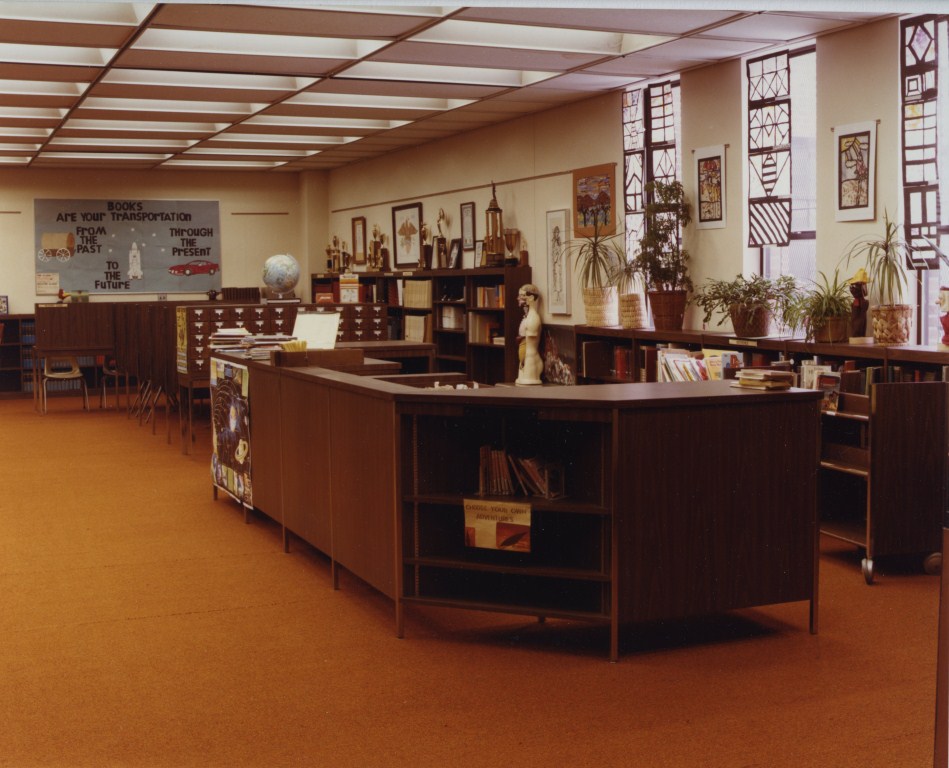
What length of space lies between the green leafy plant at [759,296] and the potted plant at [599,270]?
158cm

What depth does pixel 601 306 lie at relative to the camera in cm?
927

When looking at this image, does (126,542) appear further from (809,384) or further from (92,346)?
(92,346)

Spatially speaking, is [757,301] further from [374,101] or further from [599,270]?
[374,101]

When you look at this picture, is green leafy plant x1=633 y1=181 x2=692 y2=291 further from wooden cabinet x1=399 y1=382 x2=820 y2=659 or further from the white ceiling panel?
wooden cabinet x1=399 y1=382 x2=820 y2=659

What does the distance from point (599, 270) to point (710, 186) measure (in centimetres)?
163

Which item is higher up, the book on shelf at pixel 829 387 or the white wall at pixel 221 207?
the white wall at pixel 221 207

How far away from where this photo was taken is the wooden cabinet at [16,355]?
15281mm

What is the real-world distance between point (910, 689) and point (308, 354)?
3722 millimetres

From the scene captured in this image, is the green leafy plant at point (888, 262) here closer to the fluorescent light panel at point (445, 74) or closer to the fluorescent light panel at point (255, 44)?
the fluorescent light panel at point (445, 74)

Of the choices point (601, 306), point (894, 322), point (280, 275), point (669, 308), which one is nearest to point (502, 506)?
point (894, 322)

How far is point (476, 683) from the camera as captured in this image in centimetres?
397

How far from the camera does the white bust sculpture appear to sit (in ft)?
34.4

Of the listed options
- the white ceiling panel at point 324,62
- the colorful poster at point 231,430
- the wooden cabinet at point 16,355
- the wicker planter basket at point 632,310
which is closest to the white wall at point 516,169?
the white ceiling panel at point 324,62

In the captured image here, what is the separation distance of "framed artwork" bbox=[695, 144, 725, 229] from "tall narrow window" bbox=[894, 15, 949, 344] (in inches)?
71.3
